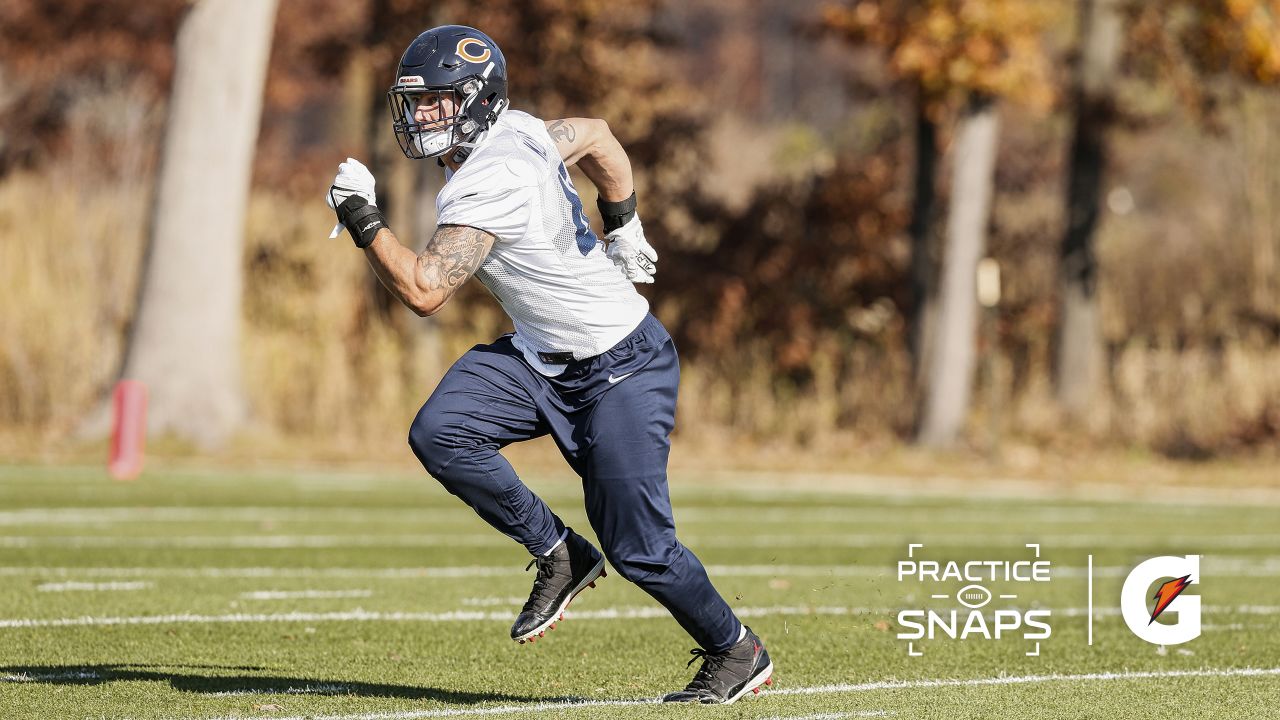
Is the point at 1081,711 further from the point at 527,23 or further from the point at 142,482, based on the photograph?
the point at 527,23

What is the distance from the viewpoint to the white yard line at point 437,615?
27.7 ft

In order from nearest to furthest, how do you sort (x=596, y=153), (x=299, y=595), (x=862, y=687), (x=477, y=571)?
(x=596, y=153) → (x=862, y=687) → (x=299, y=595) → (x=477, y=571)

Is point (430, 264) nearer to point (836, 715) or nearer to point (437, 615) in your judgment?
point (836, 715)

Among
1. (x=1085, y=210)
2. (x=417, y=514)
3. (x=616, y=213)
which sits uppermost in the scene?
(x=616, y=213)

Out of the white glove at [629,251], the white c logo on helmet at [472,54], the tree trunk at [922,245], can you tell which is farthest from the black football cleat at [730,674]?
the tree trunk at [922,245]

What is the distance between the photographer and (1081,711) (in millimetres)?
6648

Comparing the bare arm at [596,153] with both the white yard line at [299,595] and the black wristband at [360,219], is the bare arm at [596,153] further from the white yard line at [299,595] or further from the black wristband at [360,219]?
the white yard line at [299,595]

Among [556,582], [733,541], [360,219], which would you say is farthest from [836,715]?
[733,541]

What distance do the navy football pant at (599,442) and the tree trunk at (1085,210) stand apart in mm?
17268

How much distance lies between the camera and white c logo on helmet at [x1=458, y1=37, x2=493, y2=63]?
6.24 meters

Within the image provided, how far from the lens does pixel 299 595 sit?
9508 mm

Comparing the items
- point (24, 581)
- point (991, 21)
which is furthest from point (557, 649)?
point (991, 21)

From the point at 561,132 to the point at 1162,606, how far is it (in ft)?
13.6

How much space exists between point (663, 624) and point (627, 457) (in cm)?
291
